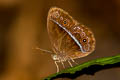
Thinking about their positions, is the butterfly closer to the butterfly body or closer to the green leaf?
the butterfly body

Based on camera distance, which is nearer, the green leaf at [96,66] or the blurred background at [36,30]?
the green leaf at [96,66]

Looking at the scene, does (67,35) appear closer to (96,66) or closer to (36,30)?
(96,66)

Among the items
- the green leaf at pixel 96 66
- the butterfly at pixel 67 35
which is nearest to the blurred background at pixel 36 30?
the butterfly at pixel 67 35

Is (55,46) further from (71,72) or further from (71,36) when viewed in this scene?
(71,72)

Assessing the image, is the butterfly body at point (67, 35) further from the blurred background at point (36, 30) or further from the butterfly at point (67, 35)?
the blurred background at point (36, 30)

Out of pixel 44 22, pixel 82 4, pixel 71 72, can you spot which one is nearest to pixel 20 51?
pixel 44 22

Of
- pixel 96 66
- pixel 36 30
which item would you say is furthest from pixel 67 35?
pixel 36 30

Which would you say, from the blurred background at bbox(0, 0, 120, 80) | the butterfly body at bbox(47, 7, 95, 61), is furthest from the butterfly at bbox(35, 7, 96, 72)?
the blurred background at bbox(0, 0, 120, 80)
